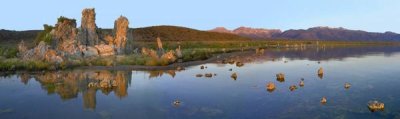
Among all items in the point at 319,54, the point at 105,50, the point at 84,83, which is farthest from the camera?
the point at 319,54

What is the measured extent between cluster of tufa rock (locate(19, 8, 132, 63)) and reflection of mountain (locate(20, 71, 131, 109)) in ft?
29.4

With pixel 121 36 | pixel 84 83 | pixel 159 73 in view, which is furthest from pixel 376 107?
pixel 121 36

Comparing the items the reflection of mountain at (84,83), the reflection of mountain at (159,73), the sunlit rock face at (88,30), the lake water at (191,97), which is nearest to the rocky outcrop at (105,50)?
the sunlit rock face at (88,30)

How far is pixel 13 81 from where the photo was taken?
105ft

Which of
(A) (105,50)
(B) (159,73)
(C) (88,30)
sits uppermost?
(C) (88,30)

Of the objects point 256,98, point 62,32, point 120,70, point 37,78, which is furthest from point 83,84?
point 62,32

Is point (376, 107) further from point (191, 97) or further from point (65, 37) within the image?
point (65, 37)

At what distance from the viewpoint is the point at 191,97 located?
77.8ft

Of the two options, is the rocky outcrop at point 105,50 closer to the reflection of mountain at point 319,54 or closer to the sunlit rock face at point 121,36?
the sunlit rock face at point 121,36

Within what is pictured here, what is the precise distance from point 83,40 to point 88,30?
192 centimetres

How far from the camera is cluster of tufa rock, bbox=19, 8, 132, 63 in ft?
152

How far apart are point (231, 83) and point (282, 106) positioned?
1049cm

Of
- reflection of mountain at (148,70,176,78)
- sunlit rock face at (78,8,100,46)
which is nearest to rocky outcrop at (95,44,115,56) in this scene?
sunlit rock face at (78,8,100,46)

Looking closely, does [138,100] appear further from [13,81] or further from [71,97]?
[13,81]
